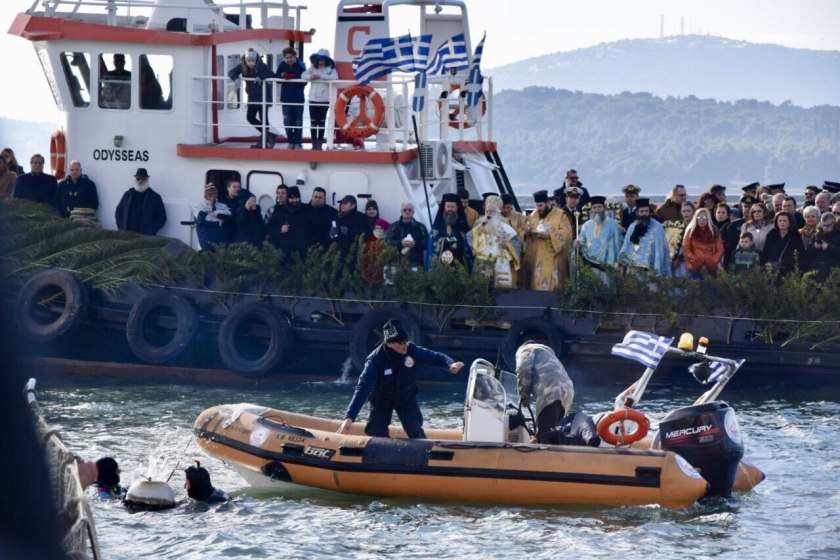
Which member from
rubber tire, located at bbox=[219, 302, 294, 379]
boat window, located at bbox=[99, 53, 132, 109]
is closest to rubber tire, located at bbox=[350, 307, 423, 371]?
rubber tire, located at bbox=[219, 302, 294, 379]

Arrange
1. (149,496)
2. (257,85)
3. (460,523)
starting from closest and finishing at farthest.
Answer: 1. (460,523)
2. (149,496)
3. (257,85)

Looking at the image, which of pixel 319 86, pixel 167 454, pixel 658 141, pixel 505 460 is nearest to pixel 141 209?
pixel 319 86

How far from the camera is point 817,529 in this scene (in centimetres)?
1114

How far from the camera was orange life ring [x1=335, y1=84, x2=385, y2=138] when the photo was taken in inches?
656

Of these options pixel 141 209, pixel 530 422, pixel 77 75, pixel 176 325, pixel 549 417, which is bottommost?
pixel 530 422

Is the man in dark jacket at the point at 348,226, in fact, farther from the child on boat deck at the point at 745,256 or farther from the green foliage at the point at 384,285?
the child on boat deck at the point at 745,256

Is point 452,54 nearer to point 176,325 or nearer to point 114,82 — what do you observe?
point 114,82

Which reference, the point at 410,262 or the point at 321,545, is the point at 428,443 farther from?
the point at 410,262

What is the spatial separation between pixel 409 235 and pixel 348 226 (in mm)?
745

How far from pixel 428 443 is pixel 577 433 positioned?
4.09 feet

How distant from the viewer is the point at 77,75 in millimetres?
17812

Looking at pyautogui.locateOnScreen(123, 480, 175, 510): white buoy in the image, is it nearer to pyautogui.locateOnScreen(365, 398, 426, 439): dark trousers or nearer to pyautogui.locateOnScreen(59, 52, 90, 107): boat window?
pyautogui.locateOnScreen(365, 398, 426, 439): dark trousers

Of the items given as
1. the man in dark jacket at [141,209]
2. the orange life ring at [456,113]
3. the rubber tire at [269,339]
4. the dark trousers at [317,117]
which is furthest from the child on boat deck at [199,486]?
the orange life ring at [456,113]

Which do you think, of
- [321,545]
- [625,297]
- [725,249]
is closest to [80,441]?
[321,545]
